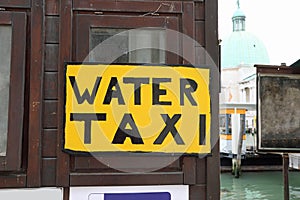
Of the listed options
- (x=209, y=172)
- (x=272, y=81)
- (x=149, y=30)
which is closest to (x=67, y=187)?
(x=209, y=172)

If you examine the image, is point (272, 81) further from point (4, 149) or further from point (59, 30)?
point (4, 149)

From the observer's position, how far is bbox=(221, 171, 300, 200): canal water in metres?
13.2

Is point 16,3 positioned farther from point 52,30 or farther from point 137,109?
point 137,109

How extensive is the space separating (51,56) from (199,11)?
107cm

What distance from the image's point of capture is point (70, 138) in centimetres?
250

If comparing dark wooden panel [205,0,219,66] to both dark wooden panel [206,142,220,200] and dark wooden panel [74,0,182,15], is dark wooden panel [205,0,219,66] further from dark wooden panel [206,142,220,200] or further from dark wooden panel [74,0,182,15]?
dark wooden panel [206,142,220,200]

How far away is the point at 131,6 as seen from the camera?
2633 mm

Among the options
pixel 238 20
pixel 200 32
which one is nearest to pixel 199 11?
pixel 200 32

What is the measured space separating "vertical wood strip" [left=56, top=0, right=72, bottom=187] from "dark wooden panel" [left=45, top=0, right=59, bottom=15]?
4 cm

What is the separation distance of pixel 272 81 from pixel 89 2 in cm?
334

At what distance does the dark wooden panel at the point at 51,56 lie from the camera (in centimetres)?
256

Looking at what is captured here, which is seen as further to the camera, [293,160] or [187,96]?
[293,160]

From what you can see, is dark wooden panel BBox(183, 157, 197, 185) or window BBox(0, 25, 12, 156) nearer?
window BBox(0, 25, 12, 156)

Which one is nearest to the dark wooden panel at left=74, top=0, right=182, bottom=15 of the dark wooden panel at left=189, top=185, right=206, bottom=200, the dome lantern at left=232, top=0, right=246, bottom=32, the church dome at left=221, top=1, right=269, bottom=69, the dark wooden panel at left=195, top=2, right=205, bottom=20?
the dark wooden panel at left=195, top=2, right=205, bottom=20
